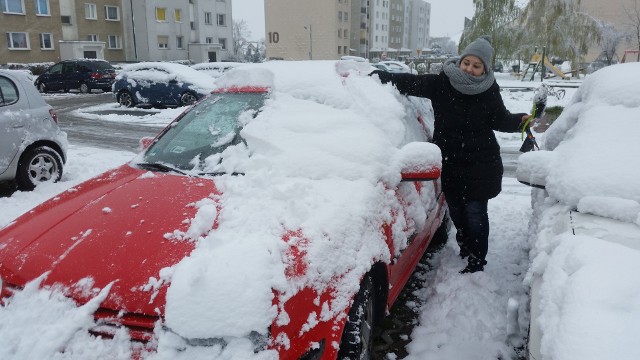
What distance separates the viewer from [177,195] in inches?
95.3

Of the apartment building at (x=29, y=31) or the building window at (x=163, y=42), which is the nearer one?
the apartment building at (x=29, y=31)

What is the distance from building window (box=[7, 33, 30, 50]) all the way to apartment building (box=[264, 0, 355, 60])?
32320 millimetres

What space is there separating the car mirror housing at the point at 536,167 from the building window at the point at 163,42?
153 feet

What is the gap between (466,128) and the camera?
347 centimetres

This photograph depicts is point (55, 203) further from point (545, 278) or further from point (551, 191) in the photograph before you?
point (551, 191)

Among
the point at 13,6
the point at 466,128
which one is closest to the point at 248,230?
the point at 466,128

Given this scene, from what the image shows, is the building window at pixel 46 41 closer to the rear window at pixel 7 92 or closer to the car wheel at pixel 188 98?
the car wheel at pixel 188 98

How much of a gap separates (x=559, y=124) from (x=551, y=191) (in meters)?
1.34

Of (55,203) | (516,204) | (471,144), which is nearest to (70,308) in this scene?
(55,203)

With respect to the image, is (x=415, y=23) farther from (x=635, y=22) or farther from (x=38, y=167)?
(x=38, y=167)

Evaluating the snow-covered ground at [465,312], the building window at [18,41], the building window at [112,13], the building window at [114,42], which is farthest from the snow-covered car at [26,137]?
the building window at [112,13]

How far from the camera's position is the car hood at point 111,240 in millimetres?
1808

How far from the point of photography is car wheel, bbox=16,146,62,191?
6129 millimetres

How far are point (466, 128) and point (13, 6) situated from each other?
40.4 metres
